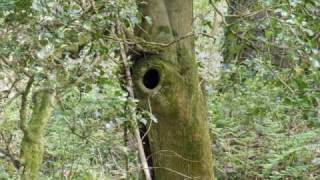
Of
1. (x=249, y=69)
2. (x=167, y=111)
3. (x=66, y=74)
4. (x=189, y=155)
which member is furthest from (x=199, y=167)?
(x=66, y=74)

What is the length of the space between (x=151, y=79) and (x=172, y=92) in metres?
0.19

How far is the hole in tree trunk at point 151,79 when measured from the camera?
4.00 metres

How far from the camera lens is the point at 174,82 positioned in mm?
4031

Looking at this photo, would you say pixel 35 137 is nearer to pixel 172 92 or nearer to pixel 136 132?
pixel 136 132

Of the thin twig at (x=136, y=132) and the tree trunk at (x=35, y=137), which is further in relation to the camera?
the thin twig at (x=136, y=132)

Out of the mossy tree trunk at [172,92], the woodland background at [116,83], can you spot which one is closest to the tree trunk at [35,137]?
the woodland background at [116,83]

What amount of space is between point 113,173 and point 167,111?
773 mm

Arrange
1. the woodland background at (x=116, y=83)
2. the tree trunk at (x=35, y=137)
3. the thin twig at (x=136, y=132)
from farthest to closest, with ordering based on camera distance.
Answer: the thin twig at (x=136, y=132)
the tree trunk at (x=35, y=137)
the woodland background at (x=116, y=83)

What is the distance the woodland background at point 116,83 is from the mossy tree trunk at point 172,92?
0.54 ft

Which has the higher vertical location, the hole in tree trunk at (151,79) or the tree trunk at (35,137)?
the hole in tree trunk at (151,79)

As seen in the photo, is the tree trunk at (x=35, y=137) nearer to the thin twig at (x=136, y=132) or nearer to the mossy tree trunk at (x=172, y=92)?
the thin twig at (x=136, y=132)

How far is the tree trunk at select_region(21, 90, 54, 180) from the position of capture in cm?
306

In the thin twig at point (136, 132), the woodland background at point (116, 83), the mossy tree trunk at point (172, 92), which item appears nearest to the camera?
the woodland background at point (116, 83)

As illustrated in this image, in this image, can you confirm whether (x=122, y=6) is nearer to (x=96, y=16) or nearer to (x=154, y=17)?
(x=96, y=16)
